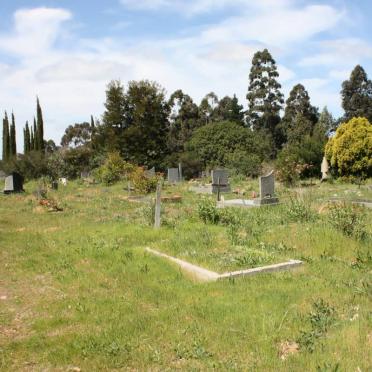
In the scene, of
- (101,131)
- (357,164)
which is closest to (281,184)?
(357,164)

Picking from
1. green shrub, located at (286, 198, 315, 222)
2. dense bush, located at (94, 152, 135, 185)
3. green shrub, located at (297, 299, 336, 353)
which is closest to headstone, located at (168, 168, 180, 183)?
dense bush, located at (94, 152, 135, 185)

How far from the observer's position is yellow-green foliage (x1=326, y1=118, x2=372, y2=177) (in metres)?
24.3

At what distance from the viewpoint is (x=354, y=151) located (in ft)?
79.8

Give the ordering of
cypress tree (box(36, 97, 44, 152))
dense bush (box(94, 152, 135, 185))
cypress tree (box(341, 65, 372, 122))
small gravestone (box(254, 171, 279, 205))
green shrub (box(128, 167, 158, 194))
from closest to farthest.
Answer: small gravestone (box(254, 171, 279, 205)), green shrub (box(128, 167, 158, 194)), dense bush (box(94, 152, 135, 185)), cypress tree (box(341, 65, 372, 122)), cypress tree (box(36, 97, 44, 152))

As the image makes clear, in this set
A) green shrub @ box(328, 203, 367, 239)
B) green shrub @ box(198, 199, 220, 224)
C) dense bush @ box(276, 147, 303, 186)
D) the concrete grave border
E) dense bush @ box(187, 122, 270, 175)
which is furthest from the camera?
dense bush @ box(187, 122, 270, 175)

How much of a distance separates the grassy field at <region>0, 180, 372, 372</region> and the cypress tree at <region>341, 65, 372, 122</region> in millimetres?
37420

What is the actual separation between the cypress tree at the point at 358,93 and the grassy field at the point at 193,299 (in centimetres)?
3742

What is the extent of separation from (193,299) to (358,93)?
4426 cm

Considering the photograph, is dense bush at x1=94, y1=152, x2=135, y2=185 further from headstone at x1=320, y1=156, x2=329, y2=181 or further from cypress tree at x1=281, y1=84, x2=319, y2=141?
cypress tree at x1=281, y1=84, x2=319, y2=141

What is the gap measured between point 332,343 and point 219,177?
16376mm

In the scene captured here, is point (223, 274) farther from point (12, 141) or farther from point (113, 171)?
point (12, 141)

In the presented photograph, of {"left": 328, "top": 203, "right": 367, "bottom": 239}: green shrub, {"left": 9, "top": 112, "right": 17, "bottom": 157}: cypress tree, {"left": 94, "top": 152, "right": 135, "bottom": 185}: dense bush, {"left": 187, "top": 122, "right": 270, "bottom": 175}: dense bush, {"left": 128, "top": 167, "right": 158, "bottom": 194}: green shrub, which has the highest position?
{"left": 9, "top": 112, "right": 17, "bottom": 157}: cypress tree

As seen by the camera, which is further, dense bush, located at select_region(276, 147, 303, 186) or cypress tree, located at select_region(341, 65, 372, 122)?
cypress tree, located at select_region(341, 65, 372, 122)

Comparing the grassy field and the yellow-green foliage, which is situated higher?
the yellow-green foliage
